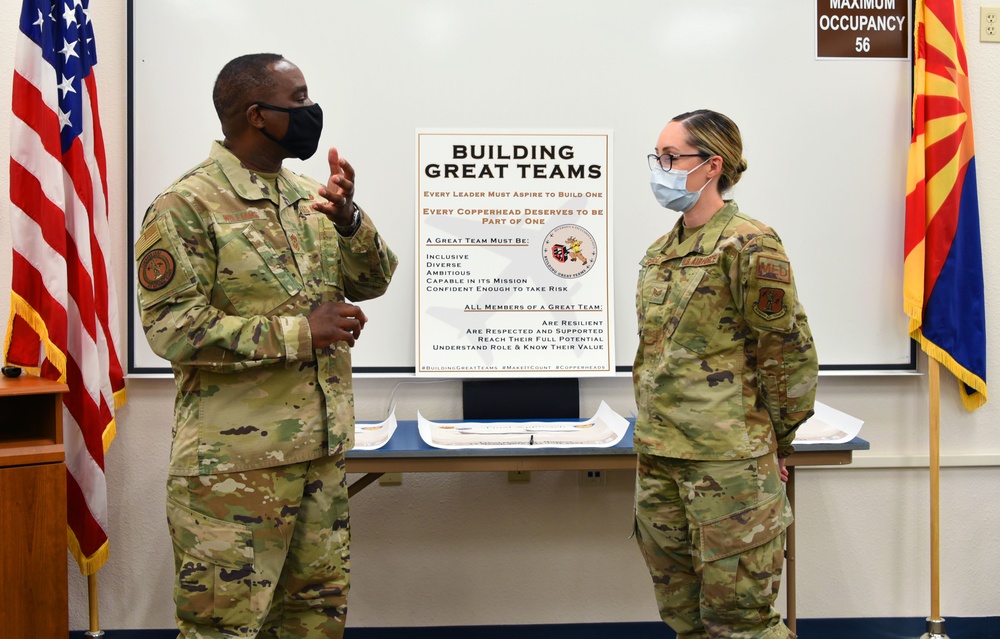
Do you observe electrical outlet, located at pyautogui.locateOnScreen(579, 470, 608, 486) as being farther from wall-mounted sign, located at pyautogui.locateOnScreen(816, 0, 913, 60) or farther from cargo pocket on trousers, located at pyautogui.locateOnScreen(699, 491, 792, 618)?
wall-mounted sign, located at pyautogui.locateOnScreen(816, 0, 913, 60)

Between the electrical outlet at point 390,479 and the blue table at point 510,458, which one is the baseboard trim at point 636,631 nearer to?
the electrical outlet at point 390,479

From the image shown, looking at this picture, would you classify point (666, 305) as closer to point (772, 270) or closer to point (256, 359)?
point (772, 270)

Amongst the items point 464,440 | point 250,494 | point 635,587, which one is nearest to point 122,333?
point 464,440

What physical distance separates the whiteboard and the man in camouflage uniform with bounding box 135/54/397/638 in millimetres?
1159

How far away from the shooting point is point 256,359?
62.4 inches

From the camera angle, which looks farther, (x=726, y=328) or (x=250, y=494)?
(x=726, y=328)

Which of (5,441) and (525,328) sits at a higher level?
(525,328)

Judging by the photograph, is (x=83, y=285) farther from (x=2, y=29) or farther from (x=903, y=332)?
(x=903, y=332)

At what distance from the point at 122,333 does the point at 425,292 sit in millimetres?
1081

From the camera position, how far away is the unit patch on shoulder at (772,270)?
1.76 metres

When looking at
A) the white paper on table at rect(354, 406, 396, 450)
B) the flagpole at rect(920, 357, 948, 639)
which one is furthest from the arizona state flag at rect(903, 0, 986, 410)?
the white paper on table at rect(354, 406, 396, 450)

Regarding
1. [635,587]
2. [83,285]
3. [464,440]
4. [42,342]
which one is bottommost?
[635,587]

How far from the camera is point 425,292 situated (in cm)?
287

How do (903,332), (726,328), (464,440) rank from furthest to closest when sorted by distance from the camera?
(903,332) → (464,440) → (726,328)
